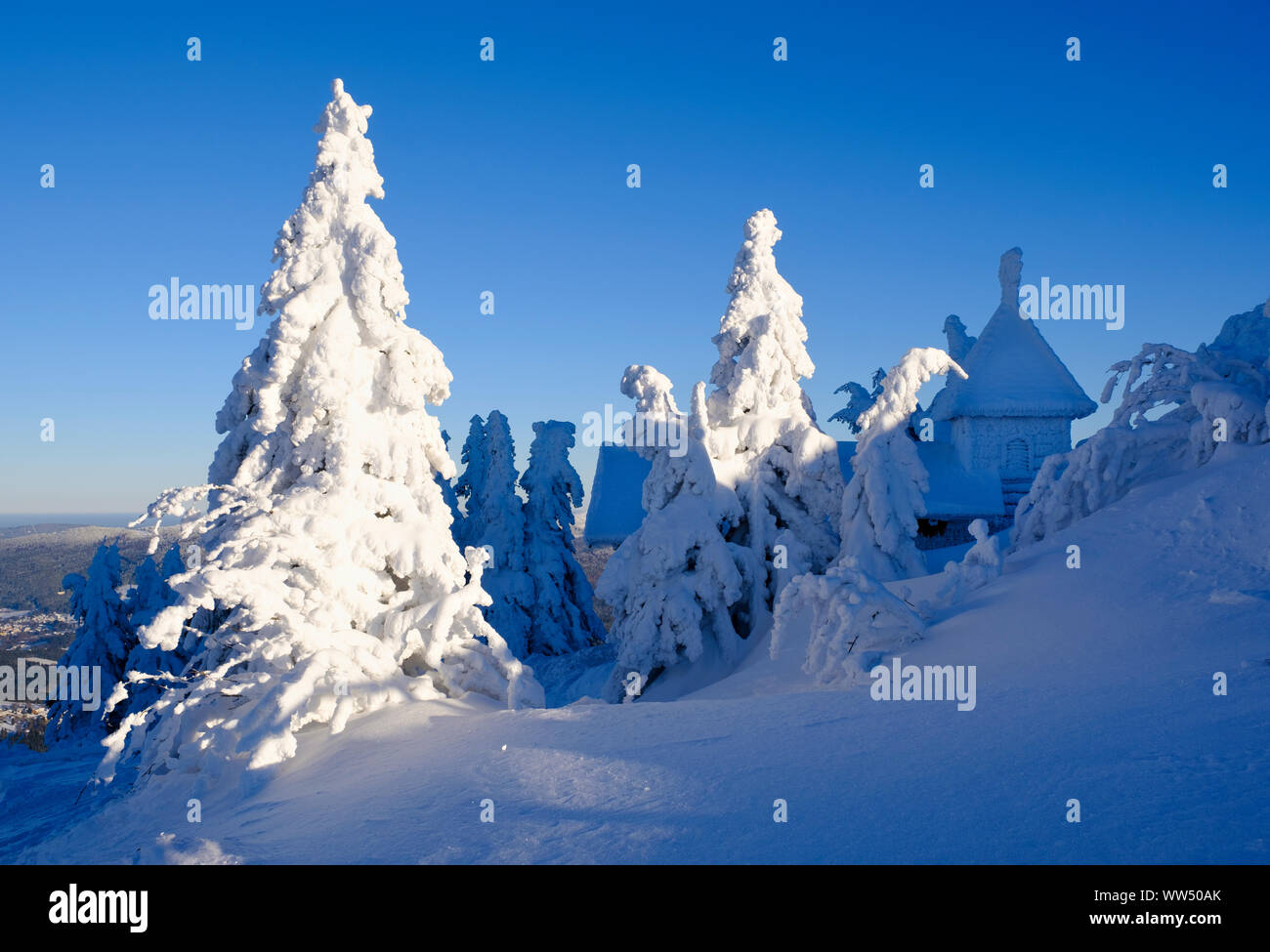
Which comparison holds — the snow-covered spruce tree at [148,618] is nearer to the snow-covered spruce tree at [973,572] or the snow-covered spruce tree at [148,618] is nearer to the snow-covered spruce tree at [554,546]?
the snow-covered spruce tree at [554,546]

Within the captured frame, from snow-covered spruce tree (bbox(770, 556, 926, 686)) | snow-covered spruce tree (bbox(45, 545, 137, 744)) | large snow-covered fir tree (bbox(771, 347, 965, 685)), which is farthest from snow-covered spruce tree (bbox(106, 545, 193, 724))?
large snow-covered fir tree (bbox(771, 347, 965, 685))

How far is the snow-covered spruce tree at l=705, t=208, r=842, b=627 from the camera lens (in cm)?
2222

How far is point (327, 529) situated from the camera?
11930 millimetres

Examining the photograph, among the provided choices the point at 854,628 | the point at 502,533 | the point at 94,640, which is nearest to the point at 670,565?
the point at 854,628

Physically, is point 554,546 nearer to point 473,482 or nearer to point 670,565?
point 473,482

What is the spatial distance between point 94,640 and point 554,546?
1570cm

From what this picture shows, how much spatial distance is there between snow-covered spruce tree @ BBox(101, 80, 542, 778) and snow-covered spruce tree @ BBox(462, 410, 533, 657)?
17553mm

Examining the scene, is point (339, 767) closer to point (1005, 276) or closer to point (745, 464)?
point (745, 464)

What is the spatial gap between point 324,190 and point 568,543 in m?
22.2

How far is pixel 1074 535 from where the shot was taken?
1334 centimetres

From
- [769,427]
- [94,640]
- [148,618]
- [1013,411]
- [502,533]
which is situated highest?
[1013,411]

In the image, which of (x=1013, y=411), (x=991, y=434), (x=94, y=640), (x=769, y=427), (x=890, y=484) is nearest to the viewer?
(x=890, y=484)

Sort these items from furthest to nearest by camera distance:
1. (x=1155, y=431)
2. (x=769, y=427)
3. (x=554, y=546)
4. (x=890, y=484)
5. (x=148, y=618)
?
(x=554, y=546) → (x=148, y=618) → (x=769, y=427) → (x=890, y=484) → (x=1155, y=431)
